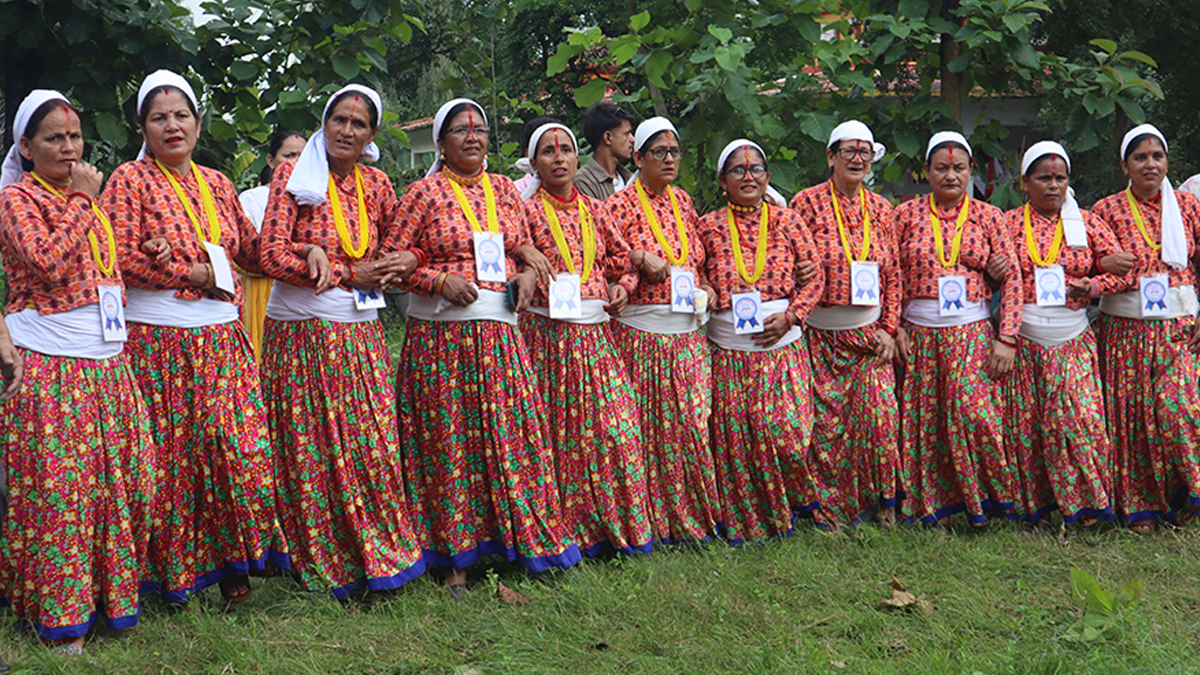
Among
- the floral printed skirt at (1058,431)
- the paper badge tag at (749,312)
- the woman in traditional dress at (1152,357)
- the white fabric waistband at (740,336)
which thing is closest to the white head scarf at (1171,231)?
the woman in traditional dress at (1152,357)

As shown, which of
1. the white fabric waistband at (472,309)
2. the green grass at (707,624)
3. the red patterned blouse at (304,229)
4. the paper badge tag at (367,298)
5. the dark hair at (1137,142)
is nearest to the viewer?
the green grass at (707,624)

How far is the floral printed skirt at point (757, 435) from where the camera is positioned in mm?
4984

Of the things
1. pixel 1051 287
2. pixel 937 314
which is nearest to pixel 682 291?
pixel 937 314

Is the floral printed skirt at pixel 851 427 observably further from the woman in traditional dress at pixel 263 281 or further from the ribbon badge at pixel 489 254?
the woman in traditional dress at pixel 263 281

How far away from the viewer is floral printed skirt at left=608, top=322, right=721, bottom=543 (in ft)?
15.9

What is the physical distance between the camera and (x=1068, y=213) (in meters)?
5.28

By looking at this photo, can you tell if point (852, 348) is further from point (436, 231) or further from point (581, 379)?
point (436, 231)

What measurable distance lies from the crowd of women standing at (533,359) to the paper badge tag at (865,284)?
0.01 metres

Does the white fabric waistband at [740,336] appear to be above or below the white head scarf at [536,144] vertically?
below

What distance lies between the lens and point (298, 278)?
4012mm

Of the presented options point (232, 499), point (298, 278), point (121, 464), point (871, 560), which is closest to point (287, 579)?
point (232, 499)

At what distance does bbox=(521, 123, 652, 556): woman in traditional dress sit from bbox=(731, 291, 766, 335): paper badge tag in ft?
1.90

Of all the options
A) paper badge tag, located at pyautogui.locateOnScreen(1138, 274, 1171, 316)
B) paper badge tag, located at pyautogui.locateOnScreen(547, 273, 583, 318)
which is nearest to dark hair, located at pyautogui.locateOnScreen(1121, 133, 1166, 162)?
paper badge tag, located at pyautogui.locateOnScreen(1138, 274, 1171, 316)

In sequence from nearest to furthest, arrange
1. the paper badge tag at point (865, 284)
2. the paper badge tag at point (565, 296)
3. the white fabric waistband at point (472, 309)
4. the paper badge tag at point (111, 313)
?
the paper badge tag at point (111, 313) < the white fabric waistband at point (472, 309) < the paper badge tag at point (565, 296) < the paper badge tag at point (865, 284)
